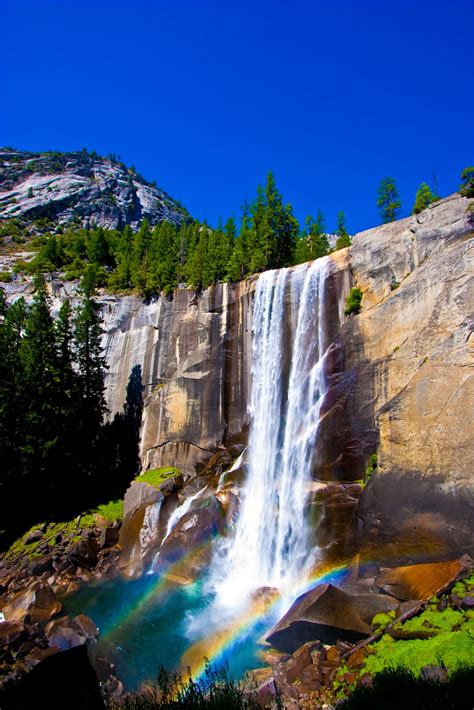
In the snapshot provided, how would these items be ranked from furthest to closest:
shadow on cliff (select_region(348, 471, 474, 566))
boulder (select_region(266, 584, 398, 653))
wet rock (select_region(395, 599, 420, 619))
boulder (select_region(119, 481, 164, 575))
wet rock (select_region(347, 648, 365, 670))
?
boulder (select_region(119, 481, 164, 575)) → shadow on cliff (select_region(348, 471, 474, 566)) → boulder (select_region(266, 584, 398, 653)) → wet rock (select_region(395, 599, 420, 619)) → wet rock (select_region(347, 648, 365, 670))

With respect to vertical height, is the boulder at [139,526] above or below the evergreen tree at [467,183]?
below

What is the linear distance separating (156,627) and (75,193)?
151 meters

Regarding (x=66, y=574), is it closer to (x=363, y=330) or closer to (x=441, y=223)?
(x=363, y=330)

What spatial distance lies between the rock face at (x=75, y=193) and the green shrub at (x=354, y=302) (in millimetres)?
116586

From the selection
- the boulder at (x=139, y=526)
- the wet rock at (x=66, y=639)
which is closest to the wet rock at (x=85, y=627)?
the wet rock at (x=66, y=639)

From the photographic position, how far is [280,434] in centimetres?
2772

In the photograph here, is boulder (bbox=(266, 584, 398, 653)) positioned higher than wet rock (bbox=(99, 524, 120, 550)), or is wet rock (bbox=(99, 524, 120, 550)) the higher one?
boulder (bbox=(266, 584, 398, 653))

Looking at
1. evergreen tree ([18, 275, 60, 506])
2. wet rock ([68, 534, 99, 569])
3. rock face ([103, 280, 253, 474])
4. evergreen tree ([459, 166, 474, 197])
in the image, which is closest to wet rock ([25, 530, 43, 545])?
evergreen tree ([18, 275, 60, 506])

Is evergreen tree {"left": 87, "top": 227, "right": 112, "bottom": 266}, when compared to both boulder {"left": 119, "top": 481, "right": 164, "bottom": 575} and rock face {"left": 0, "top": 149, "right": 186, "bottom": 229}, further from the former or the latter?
rock face {"left": 0, "top": 149, "right": 186, "bottom": 229}

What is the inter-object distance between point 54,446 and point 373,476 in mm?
24172

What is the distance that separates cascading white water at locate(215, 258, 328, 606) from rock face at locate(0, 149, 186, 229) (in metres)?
111

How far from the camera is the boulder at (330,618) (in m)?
14.8

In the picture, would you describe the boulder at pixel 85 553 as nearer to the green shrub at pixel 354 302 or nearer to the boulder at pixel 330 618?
the boulder at pixel 330 618

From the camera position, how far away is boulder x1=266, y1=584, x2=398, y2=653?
14.8 m
